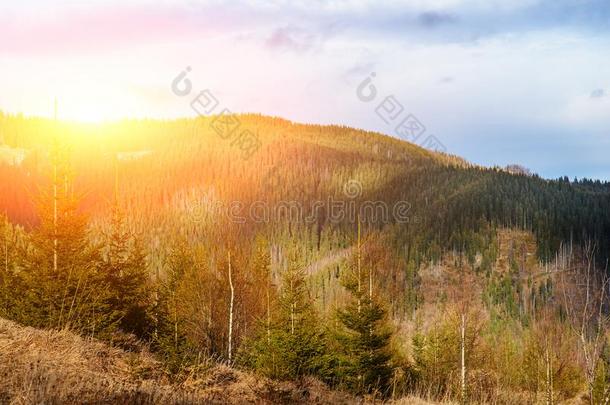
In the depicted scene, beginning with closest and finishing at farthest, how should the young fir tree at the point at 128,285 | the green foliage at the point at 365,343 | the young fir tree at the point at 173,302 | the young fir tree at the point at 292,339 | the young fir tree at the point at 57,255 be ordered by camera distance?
the young fir tree at the point at 57,255 → the young fir tree at the point at 292,339 → the green foliage at the point at 365,343 → the young fir tree at the point at 173,302 → the young fir tree at the point at 128,285

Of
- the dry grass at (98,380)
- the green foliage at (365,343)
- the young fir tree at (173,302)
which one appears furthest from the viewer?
the young fir tree at (173,302)

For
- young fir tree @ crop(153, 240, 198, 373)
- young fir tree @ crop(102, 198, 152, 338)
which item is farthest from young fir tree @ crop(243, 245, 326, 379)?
young fir tree @ crop(102, 198, 152, 338)

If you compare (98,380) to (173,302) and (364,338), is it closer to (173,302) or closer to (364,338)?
(364,338)

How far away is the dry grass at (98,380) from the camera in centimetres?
754

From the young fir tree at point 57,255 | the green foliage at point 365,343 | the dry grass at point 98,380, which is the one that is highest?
the young fir tree at point 57,255

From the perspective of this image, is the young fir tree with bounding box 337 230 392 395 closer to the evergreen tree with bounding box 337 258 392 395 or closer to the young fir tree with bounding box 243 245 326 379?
the evergreen tree with bounding box 337 258 392 395

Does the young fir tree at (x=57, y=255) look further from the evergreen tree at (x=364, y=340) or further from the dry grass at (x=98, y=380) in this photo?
the evergreen tree at (x=364, y=340)

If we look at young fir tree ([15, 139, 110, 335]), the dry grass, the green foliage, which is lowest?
the green foliage

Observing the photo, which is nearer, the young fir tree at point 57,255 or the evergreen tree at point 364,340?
the young fir tree at point 57,255

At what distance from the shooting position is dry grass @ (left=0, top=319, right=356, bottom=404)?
7539 millimetres

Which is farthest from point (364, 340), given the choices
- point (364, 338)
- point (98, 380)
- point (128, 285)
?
point (98, 380)

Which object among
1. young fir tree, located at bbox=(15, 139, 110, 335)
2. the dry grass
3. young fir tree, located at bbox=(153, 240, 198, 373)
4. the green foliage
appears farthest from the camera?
young fir tree, located at bbox=(153, 240, 198, 373)

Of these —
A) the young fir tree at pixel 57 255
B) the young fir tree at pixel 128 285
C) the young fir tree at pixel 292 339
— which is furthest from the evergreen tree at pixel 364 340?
the young fir tree at pixel 57 255

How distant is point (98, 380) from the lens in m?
8.54
